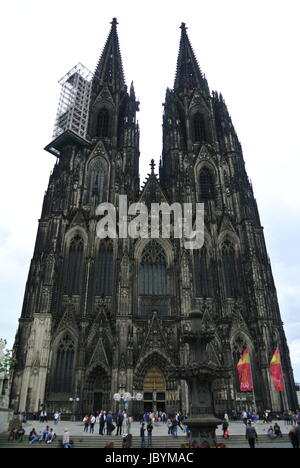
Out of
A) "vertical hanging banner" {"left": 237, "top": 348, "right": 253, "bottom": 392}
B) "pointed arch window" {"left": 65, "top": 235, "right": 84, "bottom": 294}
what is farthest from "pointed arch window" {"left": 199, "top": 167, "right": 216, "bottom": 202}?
"vertical hanging banner" {"left": 237, "top": 348, "right": 253, "bottom": 392}

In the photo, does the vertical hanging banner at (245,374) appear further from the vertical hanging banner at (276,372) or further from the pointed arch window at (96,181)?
the pointed arch window at (96,181)

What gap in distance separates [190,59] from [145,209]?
27.3 meters

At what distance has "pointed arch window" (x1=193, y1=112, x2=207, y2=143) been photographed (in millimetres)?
39344

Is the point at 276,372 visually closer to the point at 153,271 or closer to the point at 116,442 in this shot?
the point at 153,271

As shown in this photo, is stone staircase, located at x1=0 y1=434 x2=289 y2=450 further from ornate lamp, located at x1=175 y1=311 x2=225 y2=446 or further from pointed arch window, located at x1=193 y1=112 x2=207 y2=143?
pointed arch window, located at x1=193 y1=112 x2=207 y2=143

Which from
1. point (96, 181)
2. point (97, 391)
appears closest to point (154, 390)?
point (97, 391)

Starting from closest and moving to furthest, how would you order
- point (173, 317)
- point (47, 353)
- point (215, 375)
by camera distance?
1. point (215, 375)
2. point (47, 353)
3. point (173, 317)

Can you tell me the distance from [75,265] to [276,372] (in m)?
17.8

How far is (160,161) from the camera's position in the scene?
41.8 metres

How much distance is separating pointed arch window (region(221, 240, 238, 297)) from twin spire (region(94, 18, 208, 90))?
2250 cm

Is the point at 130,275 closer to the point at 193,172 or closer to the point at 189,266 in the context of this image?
the point at 189,266

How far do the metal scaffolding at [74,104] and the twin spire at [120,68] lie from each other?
2.28 metres
